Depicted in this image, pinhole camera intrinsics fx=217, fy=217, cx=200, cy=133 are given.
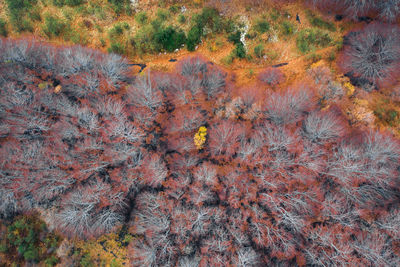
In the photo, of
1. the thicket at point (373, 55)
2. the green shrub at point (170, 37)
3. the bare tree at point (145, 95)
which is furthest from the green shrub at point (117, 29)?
the thicket at point (373, 55)

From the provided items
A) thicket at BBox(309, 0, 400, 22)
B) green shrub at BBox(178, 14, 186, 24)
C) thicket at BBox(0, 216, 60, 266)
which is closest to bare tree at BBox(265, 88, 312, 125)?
thicket at BBox(309, 0, 400, 22)

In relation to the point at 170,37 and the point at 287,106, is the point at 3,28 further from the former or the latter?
the point at 287,106

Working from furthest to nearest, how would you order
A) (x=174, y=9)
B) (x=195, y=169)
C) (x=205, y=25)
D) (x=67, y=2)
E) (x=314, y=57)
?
(x=67, y=2)
(x=205, y=25)
(x=174, y=9)
(x=314, y=57)
(x=195, y=169)

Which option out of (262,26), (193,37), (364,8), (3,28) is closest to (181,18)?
(193,37)

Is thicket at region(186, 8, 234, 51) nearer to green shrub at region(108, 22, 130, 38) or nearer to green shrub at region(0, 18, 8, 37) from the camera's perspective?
green shrub at region(108, 22, 130, 38)

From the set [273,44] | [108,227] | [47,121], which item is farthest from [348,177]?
[47,121]

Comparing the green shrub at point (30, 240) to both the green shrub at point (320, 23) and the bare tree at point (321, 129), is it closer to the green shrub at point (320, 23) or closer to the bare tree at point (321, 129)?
the bare tree at point (321, 129)
